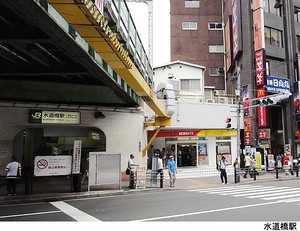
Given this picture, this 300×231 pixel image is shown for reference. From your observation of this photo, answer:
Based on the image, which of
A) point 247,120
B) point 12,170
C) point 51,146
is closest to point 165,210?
point 12,170

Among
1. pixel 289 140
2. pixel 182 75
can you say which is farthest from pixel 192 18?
pixel 289 140

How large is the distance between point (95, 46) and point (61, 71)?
4.62 m

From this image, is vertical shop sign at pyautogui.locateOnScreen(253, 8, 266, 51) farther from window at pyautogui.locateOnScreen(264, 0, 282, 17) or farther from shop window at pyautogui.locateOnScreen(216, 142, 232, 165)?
shop window at pyautogui.locateOnScreen(216, 142, 232, 165)

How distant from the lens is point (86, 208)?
416 inches

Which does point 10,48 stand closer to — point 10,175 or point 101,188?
point 10,175

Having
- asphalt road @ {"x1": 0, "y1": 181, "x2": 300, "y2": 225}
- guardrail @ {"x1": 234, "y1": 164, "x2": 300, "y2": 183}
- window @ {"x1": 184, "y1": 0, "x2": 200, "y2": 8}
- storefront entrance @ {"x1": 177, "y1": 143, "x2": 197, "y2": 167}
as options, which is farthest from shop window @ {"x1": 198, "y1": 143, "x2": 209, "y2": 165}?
window @ {"x1": 184, "y1": 0, "x2": 200, "y2": 8}

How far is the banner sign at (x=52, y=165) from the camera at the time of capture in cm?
1391

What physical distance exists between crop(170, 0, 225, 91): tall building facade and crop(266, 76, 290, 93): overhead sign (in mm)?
17391

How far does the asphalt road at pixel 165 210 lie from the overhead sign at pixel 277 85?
1600 cm

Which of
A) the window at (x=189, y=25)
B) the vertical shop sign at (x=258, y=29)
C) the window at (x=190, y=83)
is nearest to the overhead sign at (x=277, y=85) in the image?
the vertical shop sign at (x=258, y=29)

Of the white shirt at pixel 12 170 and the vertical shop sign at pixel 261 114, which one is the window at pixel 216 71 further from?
the white shirt at pixel 12 170

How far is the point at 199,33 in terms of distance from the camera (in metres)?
46.9

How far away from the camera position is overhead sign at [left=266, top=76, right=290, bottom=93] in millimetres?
26620

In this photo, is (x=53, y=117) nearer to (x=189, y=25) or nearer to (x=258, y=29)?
(x=258, y=29)
